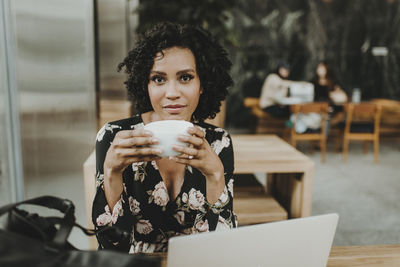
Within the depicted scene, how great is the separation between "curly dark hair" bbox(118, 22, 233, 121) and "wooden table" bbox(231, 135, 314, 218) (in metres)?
0.69

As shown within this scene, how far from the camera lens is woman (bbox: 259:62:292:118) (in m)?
5.64

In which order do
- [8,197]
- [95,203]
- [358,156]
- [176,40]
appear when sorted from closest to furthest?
[95,203] → [176,40] → [8,197] → [358,156]

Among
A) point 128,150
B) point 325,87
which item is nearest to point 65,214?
point 128,150

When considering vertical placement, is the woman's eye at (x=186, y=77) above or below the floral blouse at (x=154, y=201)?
above

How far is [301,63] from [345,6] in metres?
1.38

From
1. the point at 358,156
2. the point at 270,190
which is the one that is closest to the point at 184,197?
the point at 270,190

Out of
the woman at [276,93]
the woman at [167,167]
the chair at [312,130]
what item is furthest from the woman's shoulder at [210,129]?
the woman at [276,93]

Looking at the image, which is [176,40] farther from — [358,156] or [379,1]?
[379,1]

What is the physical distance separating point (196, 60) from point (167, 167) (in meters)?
0.40

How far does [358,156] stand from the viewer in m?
5.23

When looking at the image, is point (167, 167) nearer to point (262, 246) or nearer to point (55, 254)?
point (262, 246)

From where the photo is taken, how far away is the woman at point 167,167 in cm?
106

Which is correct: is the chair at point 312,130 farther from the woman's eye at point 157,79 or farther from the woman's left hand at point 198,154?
the woman's left hand at point 198,154

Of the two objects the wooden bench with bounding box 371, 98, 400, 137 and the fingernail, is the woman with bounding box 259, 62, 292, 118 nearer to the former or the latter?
the wooden bench with bounding box 371, 98, 400, 137
